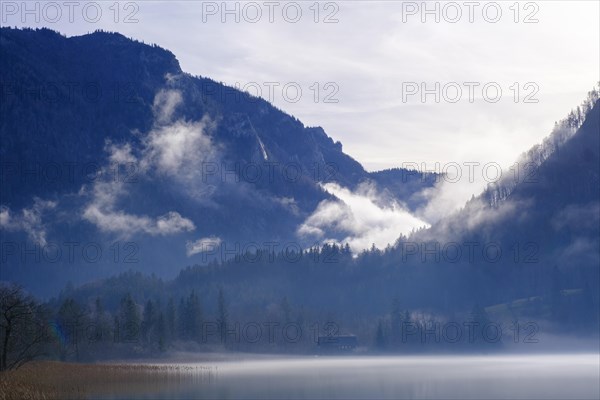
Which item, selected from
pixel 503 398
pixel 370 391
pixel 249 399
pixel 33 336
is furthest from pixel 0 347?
pixel 503 398

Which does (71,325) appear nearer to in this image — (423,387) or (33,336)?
(33,336)

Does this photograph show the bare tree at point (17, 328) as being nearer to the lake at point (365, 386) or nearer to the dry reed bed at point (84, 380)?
the dry reed bed at point (84, 380)

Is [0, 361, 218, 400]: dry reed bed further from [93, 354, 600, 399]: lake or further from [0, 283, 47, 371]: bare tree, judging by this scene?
[0, 283, 47, 371]: bare tree

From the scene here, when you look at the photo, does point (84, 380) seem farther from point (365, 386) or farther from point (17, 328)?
point (365, 386)

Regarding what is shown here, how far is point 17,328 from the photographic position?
118 meters

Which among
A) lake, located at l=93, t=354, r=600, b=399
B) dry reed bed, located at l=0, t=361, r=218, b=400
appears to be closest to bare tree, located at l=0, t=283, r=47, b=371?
dry reed bed, located at l=0, t=361, r=218, b=400

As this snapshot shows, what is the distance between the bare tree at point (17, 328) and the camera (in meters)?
107

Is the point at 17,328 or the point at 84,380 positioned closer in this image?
the point at 17,328

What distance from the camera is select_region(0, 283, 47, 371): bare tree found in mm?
107188

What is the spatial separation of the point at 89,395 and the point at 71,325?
9204cm

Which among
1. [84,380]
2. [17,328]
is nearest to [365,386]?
[84,380]

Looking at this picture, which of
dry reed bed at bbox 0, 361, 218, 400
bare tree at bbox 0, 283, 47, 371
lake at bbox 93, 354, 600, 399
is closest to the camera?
dry reed bed at bbox 0, 361, 218, 400

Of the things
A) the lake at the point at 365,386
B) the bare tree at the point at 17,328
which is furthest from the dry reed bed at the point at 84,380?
the bare tree at the point at 17,328

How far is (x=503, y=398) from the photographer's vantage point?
10594 centimetres
